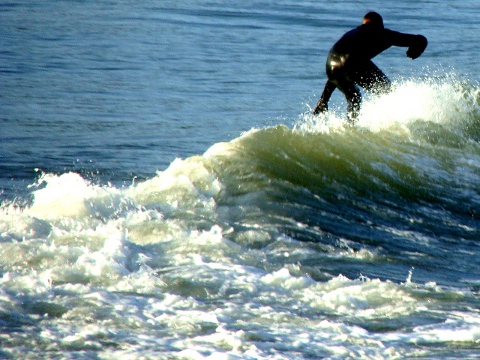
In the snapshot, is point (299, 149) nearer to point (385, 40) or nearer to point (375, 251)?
point (385, 40)

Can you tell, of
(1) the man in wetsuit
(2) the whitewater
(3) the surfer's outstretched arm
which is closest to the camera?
(2) the whitewater

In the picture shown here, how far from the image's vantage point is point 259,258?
6.12m

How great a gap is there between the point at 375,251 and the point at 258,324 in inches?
77.2

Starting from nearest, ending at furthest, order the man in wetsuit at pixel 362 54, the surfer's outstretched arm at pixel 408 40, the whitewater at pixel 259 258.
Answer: the whitewater at pixel 259 258, the man in wetsuit at pixel 362 54, the surfer's outstretched arm at pixel 408 40

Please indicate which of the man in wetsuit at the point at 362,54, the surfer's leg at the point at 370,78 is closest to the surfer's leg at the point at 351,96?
the man in wetsuit at the point at 362,54

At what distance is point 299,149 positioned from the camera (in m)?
8.84

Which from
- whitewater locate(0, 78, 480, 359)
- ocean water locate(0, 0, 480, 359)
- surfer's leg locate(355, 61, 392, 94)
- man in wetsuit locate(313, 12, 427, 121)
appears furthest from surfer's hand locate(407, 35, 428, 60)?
whitewater locate(0, 78, 480, 359)

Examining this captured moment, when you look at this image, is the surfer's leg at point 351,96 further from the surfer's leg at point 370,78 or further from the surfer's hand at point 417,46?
the surfer's hand at point 417,46

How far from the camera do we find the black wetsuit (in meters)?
9.36

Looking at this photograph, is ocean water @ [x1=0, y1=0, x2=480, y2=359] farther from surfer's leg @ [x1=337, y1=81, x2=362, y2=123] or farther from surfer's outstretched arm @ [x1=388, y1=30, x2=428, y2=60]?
surfer's outstretched arm @ [x1=388, y1=30, x2=428, y2=60]

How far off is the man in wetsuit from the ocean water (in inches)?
22.8

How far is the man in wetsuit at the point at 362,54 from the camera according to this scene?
30.7 ft

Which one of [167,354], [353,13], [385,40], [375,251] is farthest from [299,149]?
[353,13]

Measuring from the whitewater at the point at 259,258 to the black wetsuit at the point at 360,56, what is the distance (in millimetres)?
565
